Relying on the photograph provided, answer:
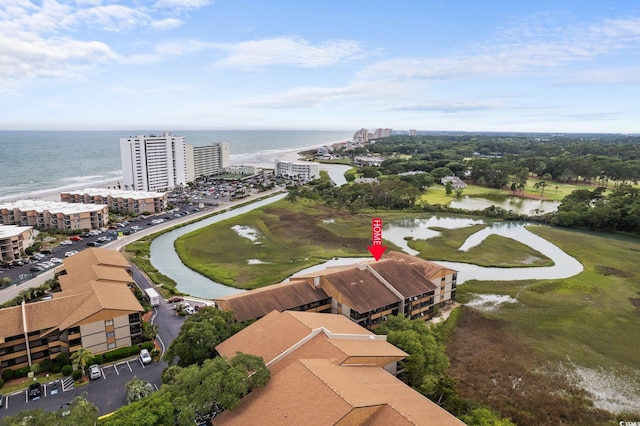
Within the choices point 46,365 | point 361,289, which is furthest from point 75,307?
point 361,289

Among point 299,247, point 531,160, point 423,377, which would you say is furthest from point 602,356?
point 531,160

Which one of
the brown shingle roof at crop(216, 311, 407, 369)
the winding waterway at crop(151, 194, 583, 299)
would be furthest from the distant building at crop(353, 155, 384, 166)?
the brown shingle roof at crop(216, 311, 407, 369)

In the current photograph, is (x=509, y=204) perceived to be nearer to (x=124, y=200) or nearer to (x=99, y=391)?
(x=124, y=200)

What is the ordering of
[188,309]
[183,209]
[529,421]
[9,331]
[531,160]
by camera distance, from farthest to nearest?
[531,160] → [183,209] → [188,309] → [9,331] → [529,421]

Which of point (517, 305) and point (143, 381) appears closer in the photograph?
point (143, 381)

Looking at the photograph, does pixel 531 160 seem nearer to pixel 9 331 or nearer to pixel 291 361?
pixel 291 361

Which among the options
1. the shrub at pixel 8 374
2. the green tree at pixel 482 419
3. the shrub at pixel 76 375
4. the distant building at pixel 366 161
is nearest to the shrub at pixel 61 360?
the shrub at pixel 76 375
